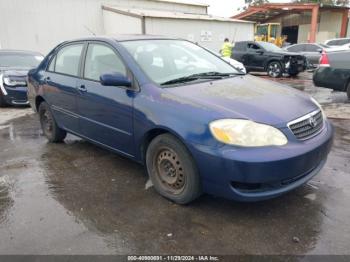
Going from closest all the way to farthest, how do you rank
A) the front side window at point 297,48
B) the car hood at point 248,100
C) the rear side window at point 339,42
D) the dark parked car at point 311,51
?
the car hood at point 248,100 < the dark parked car at point 311,51 < the rear side window at point 339,42 < the front side window at point 297,48

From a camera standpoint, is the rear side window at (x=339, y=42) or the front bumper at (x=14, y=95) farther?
the rear side window at (x=339, y=42)

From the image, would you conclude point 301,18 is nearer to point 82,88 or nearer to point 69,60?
point 69,60

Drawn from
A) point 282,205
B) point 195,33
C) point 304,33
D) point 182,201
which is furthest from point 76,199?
point 304,33

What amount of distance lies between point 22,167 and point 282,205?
10.7 ft

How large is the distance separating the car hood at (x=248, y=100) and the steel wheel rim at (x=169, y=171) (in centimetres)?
56

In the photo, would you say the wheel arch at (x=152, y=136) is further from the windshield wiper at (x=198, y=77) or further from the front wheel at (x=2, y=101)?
the front wheel at (x=2, y=101)

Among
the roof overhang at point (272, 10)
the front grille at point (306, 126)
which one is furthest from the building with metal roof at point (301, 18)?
the front grille at point (306, 126)

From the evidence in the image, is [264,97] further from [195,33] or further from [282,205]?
[195,33]

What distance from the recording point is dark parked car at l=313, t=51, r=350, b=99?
8047 millimetres

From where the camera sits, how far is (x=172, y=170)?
3492mm

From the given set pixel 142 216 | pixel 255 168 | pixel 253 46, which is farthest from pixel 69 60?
pixel 253 46

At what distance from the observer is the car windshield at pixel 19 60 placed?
9641 mm

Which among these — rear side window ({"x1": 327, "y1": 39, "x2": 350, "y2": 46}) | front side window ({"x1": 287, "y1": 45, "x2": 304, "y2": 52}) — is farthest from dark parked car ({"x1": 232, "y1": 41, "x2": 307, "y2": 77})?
rear side window ({"x1": 327, "y1": 39, "x2": 350, "y2": 46})

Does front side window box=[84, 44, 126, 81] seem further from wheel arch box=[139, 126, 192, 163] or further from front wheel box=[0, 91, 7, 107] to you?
front wheel box=[0, 91, 7, 107]
